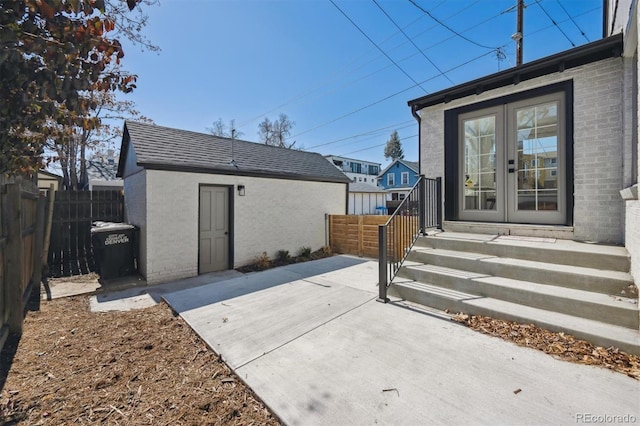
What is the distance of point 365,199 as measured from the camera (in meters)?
24.6

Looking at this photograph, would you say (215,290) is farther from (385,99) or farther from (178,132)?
(385,99)

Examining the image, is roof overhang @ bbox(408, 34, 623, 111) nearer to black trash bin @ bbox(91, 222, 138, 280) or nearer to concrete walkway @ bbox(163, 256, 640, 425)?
concrete walkway @ bbox(163, 256, 640, 425)

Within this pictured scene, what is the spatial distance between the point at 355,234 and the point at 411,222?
148 inches

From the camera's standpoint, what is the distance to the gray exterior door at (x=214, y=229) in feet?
22.1

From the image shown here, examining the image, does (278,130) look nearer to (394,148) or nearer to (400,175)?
(400,175)

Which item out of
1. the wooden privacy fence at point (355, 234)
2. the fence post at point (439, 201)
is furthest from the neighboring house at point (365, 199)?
the fence post at point (439, 201)

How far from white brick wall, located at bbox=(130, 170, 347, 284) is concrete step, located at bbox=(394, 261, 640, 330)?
4.56 m

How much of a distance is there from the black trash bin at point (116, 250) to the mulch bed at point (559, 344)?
6.73 metres

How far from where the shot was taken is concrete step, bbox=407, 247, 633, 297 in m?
3.03

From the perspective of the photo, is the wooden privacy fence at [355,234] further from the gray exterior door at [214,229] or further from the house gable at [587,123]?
the house gable at [587,123]

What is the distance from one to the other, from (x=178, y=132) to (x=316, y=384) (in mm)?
7453

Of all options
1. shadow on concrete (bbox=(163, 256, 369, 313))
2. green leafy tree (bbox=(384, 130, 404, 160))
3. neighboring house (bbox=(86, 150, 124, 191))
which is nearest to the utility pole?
shadow on concrete (bbox=(163, 256, 369, 313))

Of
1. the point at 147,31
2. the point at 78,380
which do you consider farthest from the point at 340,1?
the point at 78,380

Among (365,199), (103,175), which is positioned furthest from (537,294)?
(365,199)
